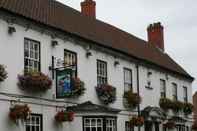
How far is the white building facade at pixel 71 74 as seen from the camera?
787 inches

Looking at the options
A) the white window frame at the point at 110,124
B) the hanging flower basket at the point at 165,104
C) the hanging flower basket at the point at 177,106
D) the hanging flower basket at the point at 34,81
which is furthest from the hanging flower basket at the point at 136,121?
the hanging flower basket at the point at 34,81

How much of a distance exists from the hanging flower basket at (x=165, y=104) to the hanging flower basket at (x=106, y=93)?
24.9 feet

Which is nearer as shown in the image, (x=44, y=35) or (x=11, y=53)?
(x=11, y=53)

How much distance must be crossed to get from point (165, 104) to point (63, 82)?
13.2 meters

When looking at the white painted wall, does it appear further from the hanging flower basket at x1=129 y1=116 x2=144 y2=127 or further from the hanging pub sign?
the hanging pub sign

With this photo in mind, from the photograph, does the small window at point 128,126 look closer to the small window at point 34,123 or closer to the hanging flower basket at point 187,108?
the small window at point 34,123

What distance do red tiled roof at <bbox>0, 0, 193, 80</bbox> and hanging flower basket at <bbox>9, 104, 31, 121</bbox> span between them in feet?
12.3

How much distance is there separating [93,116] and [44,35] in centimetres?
440

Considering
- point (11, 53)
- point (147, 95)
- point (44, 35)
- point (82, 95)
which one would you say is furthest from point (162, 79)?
point (11, 53)

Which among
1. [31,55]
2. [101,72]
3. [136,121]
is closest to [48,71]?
[31,55]

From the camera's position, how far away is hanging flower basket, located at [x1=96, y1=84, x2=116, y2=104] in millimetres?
25288

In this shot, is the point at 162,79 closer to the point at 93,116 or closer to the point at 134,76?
the point at 134,76

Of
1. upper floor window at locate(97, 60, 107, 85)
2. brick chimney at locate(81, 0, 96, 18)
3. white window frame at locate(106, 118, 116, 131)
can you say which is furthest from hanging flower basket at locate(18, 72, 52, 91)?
brick chimney at locate(81, 0, 96, 18)

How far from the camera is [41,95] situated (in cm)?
2131
